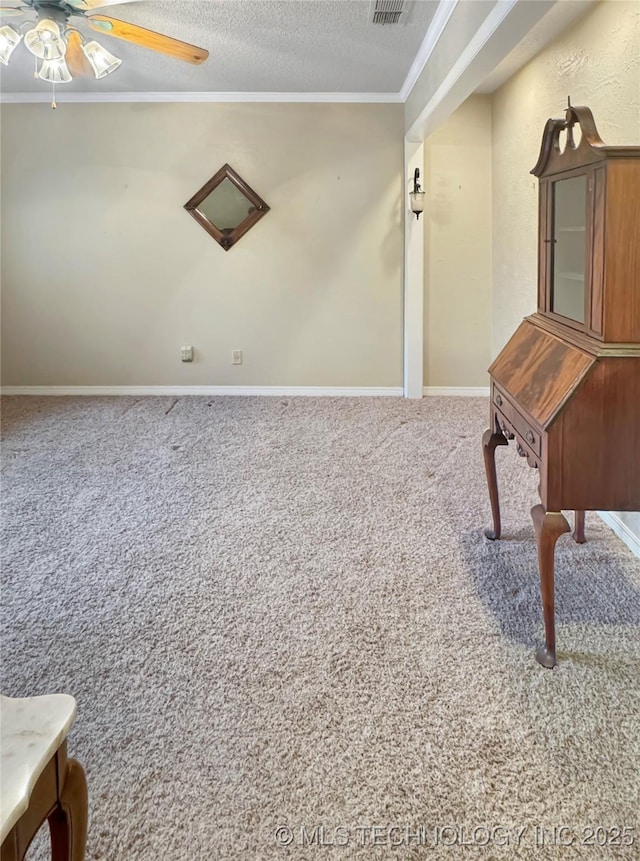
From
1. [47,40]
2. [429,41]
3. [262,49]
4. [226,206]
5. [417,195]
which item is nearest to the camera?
[47,40]

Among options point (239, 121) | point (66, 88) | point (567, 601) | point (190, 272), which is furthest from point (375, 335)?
point (567, 601)

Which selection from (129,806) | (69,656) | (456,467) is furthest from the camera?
(456,467)

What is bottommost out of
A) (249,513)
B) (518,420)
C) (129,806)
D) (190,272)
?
(129,806)

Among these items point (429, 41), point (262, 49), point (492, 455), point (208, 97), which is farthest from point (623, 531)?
point (208, 97)

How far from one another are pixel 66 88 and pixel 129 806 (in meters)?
5.00

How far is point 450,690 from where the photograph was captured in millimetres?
1763

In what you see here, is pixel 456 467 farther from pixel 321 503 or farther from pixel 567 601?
pixel 567 601

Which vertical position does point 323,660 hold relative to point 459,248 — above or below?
below

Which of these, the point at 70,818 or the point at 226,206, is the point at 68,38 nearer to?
the point at 226,206

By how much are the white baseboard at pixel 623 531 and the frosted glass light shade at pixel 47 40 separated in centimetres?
299

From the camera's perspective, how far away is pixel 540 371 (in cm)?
207

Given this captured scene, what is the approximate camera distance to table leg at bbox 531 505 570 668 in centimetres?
181

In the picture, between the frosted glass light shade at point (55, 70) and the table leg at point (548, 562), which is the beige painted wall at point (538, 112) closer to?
the table leg at point (548, 562)

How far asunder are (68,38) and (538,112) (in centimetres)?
274
